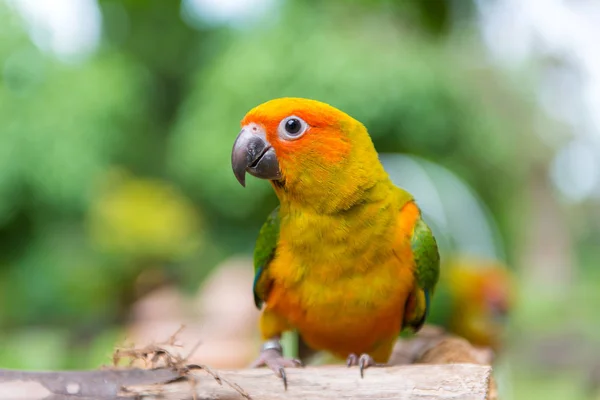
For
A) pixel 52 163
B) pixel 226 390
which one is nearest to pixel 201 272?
pixel 52 163

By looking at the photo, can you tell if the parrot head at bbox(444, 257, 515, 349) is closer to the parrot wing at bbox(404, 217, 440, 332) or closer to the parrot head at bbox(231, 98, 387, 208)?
the parrot wing at bbox(404, 217, 440, 332)

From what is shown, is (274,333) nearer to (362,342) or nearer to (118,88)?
(362,342)

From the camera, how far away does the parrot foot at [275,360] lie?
1418 mm

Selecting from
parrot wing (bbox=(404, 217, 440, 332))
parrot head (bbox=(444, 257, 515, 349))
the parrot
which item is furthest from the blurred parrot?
the parrot

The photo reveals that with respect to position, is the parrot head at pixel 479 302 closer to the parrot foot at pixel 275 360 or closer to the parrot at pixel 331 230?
the parrot at pixel 331 230

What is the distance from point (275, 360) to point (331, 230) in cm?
41

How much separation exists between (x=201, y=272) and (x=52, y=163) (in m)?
2.31

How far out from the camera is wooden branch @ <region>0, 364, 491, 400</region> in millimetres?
1232

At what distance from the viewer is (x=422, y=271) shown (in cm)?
174

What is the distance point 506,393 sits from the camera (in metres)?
3.35

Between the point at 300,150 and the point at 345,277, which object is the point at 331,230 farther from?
the point at 300,150

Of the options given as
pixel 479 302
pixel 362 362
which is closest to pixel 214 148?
pixel 479 302

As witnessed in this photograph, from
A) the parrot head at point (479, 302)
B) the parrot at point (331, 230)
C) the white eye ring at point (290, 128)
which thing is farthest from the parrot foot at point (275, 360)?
the parrot head at point (479, 302)

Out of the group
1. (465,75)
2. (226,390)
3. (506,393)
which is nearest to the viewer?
(226,390)
